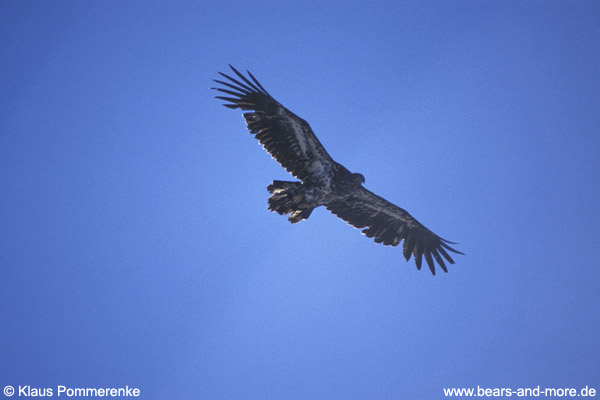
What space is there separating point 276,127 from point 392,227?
184 inches

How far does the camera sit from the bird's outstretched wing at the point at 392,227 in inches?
519

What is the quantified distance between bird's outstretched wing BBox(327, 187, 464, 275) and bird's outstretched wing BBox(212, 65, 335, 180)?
198 cm

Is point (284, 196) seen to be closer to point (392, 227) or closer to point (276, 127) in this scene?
point (276, 127)

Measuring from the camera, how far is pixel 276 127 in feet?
37.9

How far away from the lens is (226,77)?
11359 mm

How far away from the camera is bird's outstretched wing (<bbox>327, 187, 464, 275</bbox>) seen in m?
13.2

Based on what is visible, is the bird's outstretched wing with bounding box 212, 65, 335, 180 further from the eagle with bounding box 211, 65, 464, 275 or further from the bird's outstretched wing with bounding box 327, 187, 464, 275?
the bird's outstretched wing with bounding box 327, 187, 464, 275

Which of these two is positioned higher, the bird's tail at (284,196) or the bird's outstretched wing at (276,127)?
the bird's outstretched wing at (276,127)

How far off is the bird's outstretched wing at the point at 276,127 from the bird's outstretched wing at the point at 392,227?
6.51 feet

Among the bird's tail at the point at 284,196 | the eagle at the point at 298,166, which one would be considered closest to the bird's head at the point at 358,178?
the eagle at the point at 298,166

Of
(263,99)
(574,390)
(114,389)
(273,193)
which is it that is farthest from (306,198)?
(574,390)

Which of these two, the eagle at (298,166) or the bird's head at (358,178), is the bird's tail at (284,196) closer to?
the eagle at (298,166)

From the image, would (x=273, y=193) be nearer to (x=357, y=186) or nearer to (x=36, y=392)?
(x=357, y=186)

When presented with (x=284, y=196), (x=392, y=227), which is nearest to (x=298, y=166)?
(x=284, y=196)
